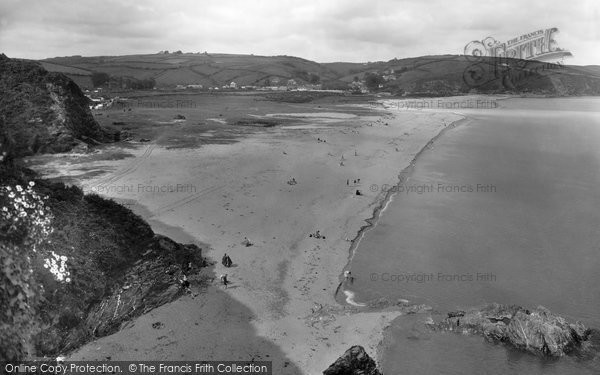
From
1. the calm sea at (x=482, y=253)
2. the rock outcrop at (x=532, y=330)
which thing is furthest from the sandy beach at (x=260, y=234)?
the rock outcrop at (x=532, y=330)

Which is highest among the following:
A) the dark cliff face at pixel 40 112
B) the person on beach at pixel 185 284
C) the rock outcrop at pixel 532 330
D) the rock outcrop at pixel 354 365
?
the dark cliff face at pixel 40 112

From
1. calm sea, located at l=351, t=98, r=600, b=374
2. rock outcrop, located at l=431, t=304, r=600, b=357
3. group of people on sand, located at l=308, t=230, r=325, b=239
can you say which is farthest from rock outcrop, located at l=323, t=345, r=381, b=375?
group of people on sand, located at l=308, t=230, r=325, b=239

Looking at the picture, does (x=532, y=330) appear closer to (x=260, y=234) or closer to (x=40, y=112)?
(x=260, y=234)

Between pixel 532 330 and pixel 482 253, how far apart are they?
8170mm

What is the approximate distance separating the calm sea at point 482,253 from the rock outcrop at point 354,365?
3.59 feet

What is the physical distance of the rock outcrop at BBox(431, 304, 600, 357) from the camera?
15422 mm

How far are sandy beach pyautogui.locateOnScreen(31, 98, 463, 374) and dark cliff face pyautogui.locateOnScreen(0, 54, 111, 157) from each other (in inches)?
264

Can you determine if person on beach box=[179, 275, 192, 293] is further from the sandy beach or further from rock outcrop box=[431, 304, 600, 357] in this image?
rock outcrop box=[431, 304, 600, 357]

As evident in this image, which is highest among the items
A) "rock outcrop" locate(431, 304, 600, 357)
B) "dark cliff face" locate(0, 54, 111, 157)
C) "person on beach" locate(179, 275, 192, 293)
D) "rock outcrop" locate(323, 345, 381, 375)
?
"dark cliff face" locate(0, 54, 111, 157)

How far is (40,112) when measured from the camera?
4225cm

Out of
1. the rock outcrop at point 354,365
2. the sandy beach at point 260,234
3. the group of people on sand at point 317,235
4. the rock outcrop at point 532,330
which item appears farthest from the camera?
the group of people on sand at point 317,235

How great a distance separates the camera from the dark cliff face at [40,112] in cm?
4012

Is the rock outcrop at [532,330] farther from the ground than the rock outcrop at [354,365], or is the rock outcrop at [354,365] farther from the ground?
the rock outcrop at [354,365]

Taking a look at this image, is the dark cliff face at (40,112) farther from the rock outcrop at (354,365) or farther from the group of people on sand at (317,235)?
the rock outcrop at (354,365)
